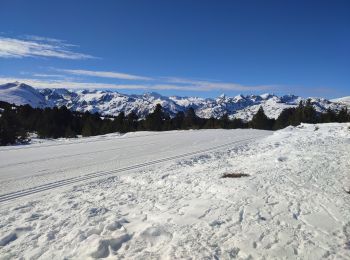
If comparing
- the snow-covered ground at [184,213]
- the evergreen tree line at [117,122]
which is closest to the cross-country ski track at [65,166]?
the snow-covered ground at [184,213]

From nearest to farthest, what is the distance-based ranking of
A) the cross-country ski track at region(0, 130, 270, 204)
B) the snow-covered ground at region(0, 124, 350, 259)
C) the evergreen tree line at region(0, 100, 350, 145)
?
the snow-covered ground at region(0, 124, 350, 259), the cross-country ski track at region(0, 130, 270, 204), the evergreen tree line at region(0, 100, 350, 145)

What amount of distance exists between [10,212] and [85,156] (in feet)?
34.7

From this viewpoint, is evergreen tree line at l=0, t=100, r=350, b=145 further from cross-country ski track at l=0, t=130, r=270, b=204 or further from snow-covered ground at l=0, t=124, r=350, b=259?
snow-covered ground at l=0, t=124, r=350, b=259

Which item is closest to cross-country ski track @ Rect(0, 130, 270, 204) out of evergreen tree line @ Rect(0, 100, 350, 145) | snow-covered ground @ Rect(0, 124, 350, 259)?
snow-covered ground @ Rect(0, 124, 350, 259)

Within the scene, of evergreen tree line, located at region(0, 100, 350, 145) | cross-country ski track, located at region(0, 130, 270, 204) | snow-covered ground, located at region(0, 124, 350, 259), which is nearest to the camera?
snow-covered ground, located at region(0, 124, 350, 259)

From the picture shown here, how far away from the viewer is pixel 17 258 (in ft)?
21.0

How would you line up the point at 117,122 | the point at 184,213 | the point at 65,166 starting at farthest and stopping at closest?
the point at 117,122, the point at 65,166, the point at 184,213

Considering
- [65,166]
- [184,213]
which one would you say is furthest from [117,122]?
[184,213]

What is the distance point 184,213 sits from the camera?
28.5 ft

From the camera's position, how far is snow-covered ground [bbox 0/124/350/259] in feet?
22.0

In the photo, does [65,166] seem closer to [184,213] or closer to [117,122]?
[184,213]

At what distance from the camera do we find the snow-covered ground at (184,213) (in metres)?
6.71

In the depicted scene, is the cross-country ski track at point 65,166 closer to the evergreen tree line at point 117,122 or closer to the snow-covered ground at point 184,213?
the snow-covered ground at point 184,213

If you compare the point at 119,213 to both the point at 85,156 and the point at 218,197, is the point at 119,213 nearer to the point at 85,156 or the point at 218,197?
the point at 218,197
